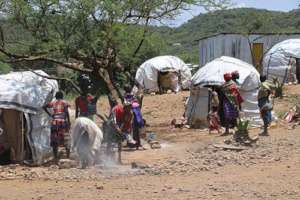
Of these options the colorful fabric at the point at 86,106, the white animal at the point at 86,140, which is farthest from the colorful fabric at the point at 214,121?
the white animal at the point at 86,140

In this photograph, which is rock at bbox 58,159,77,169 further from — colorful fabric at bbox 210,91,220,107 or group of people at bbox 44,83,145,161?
colorful fabric at bbox 210,91,220,107

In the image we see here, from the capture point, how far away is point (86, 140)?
10.2m

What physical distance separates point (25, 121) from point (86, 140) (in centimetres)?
154

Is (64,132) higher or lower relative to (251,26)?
lower

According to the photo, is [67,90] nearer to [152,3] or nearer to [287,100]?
[287,100]

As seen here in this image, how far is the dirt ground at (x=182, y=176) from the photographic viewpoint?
315 inches

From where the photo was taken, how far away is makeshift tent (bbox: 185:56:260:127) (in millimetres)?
15320

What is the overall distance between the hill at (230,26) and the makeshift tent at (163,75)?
1057 millimetres

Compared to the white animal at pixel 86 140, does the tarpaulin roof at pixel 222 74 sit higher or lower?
higher

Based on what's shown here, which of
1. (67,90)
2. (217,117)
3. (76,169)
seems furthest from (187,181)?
(67,90)

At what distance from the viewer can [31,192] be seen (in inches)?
337

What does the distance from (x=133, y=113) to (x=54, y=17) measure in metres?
2.99

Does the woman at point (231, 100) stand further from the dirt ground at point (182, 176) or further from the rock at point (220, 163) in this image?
the rock at point (220, 163)

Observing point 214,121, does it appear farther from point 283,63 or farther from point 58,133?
point 283,63
